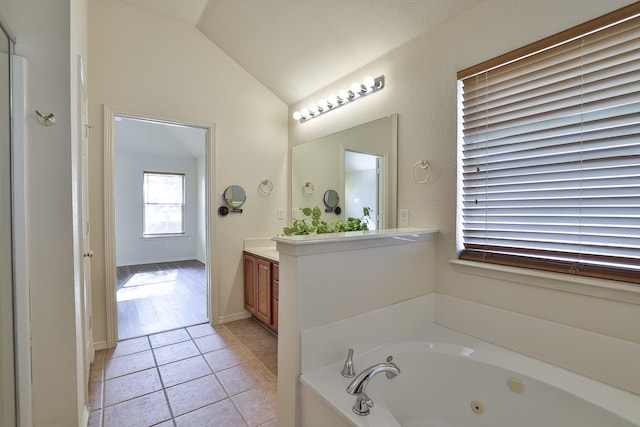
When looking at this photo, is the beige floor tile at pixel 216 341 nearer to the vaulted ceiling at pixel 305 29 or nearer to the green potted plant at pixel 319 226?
the green potted plant at pixel 319 226

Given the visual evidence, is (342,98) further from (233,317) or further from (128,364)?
(128,364)

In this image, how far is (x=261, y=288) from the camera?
2836 millimetres

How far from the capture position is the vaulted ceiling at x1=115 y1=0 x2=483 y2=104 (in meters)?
1.93

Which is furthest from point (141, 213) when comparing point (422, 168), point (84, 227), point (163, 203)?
point (422, 168)

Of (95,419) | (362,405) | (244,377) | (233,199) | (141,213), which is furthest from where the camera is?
(141,213)

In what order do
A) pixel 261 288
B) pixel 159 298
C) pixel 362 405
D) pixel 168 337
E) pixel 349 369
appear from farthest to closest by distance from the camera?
pixel 159 298
pixel 261 288
pixel 168 337
pixel 349 369
pixel 362 405

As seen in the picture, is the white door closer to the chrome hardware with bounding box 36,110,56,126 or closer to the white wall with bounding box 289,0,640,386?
the chrome hardware with bounding box 36,110,56,126

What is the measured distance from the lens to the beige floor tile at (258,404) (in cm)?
170

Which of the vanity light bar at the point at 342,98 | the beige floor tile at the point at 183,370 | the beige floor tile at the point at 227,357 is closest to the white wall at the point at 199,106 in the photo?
the vanity light bar at the point at 342,98

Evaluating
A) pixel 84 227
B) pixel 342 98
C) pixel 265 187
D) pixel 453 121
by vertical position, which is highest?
pixel 342 98

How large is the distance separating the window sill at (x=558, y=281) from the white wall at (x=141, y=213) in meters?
6.02

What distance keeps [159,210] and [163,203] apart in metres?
0.17

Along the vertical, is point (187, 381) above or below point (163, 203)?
below

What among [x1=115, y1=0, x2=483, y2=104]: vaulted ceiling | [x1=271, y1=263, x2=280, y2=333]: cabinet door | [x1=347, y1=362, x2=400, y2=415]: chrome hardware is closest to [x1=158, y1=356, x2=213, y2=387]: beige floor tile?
[x1=271, y1=263, x2=280, y2=333]: cabinet door
